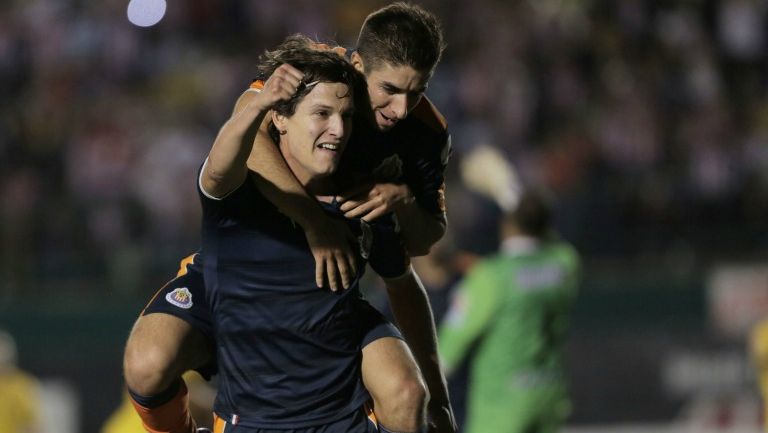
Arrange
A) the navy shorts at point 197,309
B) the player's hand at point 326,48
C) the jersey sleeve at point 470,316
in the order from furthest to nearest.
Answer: the jersey sleeve at point 470,316 < the navy shorts at point 197,309 < the player's hand at point 326,48

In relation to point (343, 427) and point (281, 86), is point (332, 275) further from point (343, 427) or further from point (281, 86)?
point (281, 86)

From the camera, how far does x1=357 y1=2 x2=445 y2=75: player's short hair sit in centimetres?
428

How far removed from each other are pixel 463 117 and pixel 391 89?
764 cm

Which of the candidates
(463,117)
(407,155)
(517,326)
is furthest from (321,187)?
(463,117)

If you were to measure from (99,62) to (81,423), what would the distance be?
3.15 metres

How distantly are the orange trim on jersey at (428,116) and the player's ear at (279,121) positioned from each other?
0.51 m

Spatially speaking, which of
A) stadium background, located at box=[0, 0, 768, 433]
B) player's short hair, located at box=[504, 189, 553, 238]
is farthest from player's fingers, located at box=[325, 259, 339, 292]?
stadium background, located at box=[0, 0, 768, 433]

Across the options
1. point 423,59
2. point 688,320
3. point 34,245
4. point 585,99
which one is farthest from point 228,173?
point 585,99

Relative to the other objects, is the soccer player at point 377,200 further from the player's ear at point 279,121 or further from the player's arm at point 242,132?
the player's arm at point 242,132

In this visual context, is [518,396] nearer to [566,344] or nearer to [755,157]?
[566,344]

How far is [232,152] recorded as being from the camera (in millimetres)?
3873

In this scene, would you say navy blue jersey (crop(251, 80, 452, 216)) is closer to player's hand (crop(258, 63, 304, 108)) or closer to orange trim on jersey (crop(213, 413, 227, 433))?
player's hand (crop(258, 63, 304, 108))

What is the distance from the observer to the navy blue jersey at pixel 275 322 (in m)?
4.28

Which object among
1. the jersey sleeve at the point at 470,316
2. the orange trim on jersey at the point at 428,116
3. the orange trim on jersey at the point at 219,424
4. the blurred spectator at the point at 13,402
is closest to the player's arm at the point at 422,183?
the orange trim on jersey at the point at 428,116
